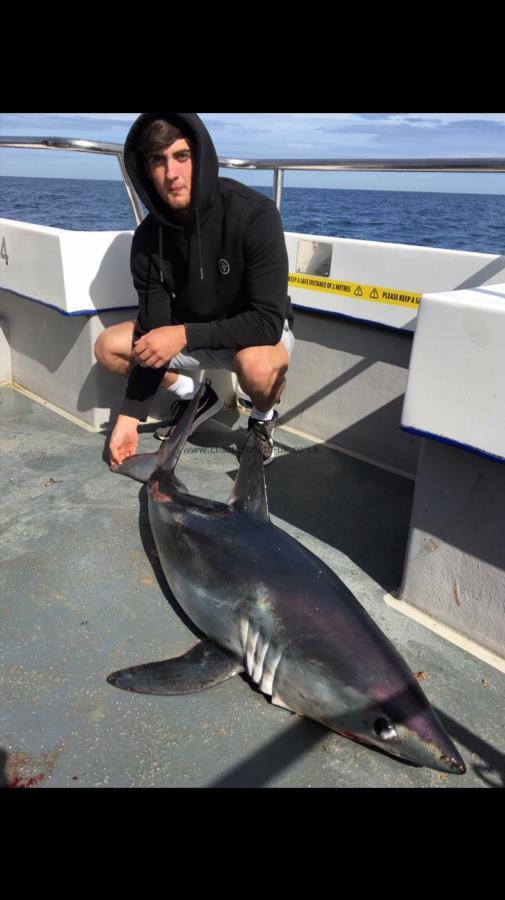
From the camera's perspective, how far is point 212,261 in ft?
10.4

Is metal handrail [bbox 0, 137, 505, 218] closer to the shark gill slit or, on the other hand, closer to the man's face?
the man's face

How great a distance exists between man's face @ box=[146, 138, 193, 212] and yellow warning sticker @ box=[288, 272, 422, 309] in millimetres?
1089

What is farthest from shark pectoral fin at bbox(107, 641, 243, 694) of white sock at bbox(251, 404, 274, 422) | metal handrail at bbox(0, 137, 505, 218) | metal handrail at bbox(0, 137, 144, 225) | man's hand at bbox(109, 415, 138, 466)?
metal handrail at bbox(0, 137, 144, 225)

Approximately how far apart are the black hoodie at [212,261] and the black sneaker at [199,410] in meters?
0.66

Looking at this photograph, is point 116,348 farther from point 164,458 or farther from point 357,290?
point 357,290

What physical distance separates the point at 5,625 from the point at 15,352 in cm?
283

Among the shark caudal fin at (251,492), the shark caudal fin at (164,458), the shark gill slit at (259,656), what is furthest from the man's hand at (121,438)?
the shark gill slit at (259,656)

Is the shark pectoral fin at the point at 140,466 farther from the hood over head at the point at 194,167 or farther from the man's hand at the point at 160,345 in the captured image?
the hood over head at the point at 194,167

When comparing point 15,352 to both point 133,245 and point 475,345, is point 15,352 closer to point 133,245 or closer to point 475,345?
point 133,245

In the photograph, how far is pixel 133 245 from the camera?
3.40 metres

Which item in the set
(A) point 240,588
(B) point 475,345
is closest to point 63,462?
(A) point 240,588

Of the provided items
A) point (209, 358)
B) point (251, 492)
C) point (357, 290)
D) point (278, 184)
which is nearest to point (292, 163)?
point (278, 184)

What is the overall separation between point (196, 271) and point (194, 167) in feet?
1.56

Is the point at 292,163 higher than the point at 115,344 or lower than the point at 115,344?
higher
